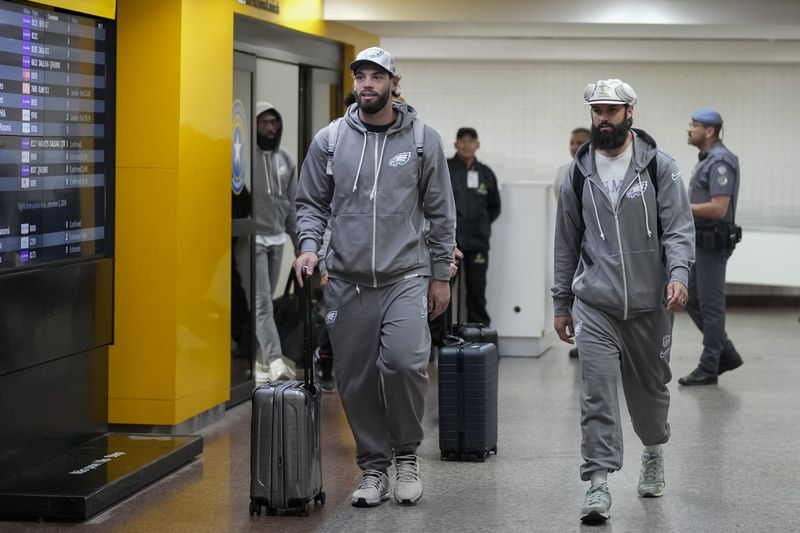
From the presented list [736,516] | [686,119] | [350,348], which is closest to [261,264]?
[350,348]

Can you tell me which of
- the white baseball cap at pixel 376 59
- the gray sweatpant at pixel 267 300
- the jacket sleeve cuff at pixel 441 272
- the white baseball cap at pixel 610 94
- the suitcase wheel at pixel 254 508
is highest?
the white baseball cap at pixel 376 59

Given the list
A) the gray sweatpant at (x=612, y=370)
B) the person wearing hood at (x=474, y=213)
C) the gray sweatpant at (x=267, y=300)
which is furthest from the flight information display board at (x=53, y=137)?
the person wearing hood at (x=474, y=213)

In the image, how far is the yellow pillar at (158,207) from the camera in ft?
24.4

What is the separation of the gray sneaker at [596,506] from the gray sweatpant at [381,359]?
813mm

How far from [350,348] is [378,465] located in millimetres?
543

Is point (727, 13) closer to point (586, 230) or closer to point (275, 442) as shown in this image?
point (586, 230)

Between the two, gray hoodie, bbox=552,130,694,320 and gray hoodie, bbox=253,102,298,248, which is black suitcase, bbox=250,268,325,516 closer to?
gray hoodie, bbox=552,130,694,320

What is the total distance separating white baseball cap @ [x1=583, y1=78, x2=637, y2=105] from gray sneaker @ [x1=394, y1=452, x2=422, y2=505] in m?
1.73

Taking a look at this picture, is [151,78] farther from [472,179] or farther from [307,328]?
[472,179]

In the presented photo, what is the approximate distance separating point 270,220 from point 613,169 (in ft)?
14.1

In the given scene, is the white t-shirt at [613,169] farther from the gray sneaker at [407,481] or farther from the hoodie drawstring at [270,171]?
the hoodie drawstring at [270,171]

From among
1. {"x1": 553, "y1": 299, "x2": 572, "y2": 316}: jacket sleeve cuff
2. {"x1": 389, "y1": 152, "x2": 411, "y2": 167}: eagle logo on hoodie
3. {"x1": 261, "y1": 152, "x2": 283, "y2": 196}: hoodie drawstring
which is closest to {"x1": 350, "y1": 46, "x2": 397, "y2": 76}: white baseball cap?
{"x1": 389, "y1": 152, "x2": 411, "y2": 167}: eagle logo on hoodie

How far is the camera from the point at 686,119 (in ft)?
53.4

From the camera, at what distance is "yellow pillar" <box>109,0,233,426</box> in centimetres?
743
